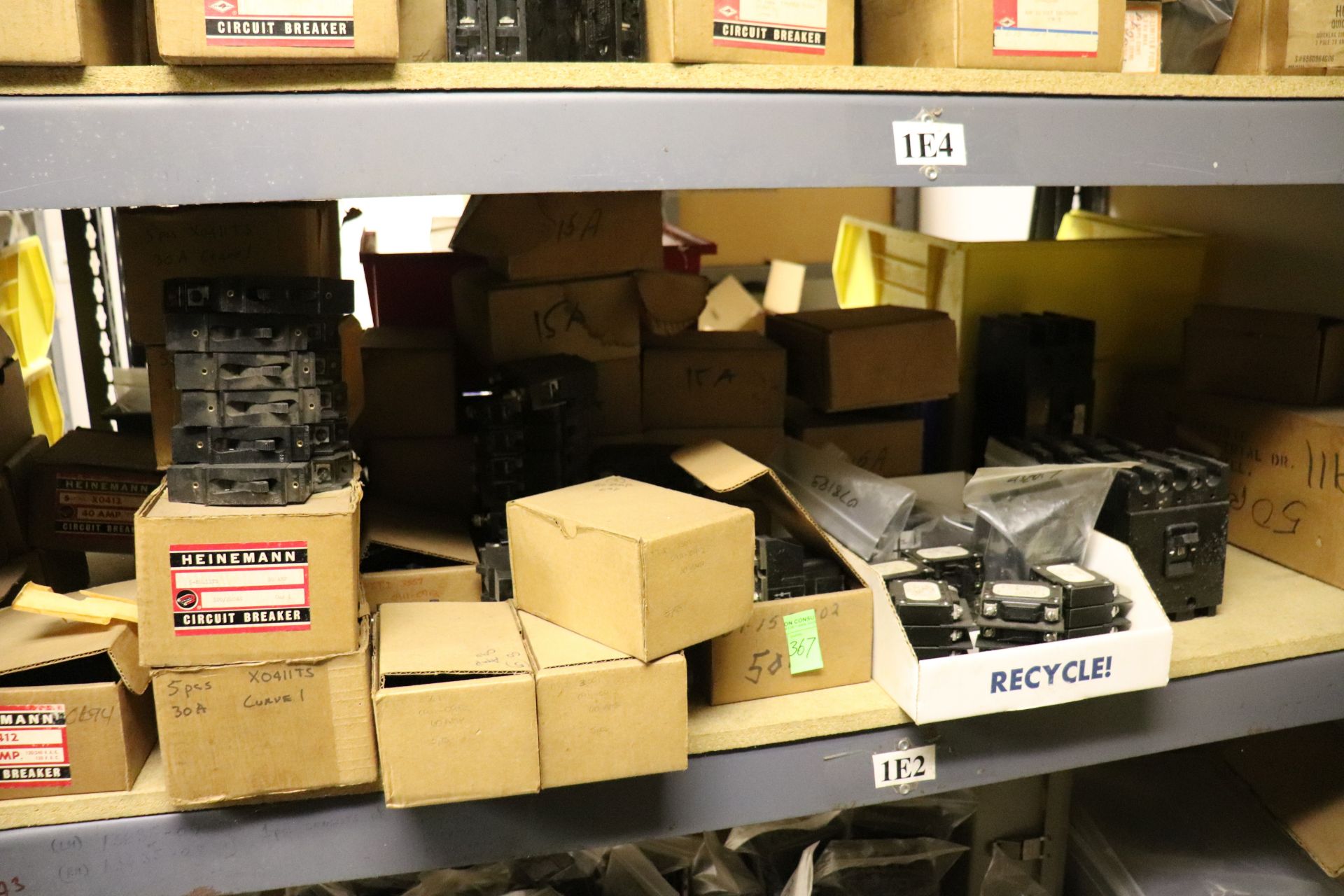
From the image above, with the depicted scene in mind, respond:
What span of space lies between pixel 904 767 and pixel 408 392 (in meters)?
0.82

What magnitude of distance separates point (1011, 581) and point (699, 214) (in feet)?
7.45

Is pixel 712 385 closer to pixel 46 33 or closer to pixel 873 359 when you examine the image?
pixel 873 359

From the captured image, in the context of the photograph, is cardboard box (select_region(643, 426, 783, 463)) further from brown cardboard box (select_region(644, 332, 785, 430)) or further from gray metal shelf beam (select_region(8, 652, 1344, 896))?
gray metal shelf beam (select_region(8, 652, 1344, 896))

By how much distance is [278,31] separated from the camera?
905 mm

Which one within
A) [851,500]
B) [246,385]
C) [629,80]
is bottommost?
[851,500]

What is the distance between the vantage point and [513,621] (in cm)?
116

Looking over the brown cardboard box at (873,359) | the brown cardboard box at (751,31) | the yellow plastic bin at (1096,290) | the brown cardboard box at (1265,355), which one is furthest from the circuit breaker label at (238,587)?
the brown cardboard box at (1265,355)

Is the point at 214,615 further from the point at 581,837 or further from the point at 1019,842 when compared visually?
the point at 1019,842

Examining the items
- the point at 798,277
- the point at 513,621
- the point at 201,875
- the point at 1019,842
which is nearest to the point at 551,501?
the point at 513,621

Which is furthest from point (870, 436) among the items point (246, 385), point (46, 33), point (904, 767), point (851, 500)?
point (46, 33)

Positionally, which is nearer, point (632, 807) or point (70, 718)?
point (70, 718)

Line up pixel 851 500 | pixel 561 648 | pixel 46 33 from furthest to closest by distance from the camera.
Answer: pixel 851 500 → pixel 561 648 → pixel 46 33

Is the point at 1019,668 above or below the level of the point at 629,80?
below

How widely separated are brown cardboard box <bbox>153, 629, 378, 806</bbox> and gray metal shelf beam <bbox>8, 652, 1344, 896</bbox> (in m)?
0.02
